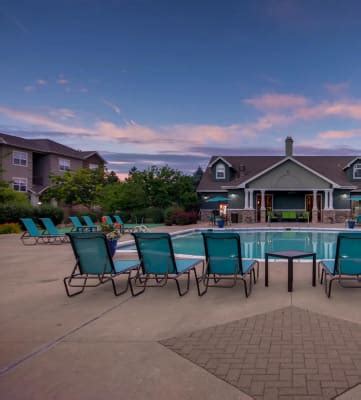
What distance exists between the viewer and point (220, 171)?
33.8 metres

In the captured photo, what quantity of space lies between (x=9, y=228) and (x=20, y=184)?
15.2m

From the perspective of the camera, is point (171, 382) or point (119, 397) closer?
point (119, 397)

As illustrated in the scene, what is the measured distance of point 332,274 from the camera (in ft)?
21.0

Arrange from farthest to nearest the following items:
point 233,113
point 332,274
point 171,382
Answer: point 233,113 < point 332,274 < point 171,382

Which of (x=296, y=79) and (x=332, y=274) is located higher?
(x=296, y=79)

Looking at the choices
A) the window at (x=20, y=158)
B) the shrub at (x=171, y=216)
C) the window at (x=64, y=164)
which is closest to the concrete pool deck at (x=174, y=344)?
the shrub at (x=171, y=216)

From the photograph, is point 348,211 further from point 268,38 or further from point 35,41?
point 35,41

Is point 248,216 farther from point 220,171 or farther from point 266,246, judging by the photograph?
point 266,246

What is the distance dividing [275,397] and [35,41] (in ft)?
60.9

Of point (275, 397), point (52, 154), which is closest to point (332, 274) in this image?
point (275, 397)

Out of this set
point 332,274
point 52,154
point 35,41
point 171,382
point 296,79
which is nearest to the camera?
point 171,382

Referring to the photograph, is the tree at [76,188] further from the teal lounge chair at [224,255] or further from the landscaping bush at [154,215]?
the teal lounge chair at [224,255]

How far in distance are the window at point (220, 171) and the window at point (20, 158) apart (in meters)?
18.5

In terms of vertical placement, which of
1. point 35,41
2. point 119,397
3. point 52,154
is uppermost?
point 35,41
